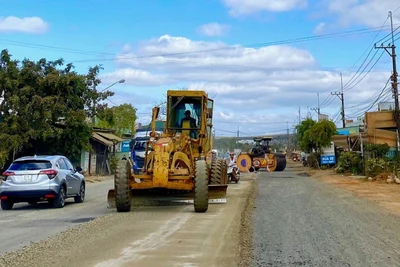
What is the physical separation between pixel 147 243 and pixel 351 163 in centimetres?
3134

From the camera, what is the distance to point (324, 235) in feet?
36.3

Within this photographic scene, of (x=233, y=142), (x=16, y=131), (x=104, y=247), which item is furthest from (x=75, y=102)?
(x=233, y=142)

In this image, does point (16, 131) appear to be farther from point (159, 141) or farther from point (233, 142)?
point (233, 142)

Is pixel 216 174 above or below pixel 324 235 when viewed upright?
above

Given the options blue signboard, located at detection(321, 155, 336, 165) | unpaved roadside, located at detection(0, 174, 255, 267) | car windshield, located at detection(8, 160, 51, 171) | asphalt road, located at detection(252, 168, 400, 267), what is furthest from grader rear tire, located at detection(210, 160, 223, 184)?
blue signboard, located at detection(321, 155, 336, 165)

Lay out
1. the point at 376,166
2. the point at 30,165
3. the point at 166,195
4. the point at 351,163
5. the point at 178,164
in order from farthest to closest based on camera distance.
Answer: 1. the point at 351,163
2. the point at 376,166
3. the point at 30,165
4. the point at 166,195
5. the point at 178,164

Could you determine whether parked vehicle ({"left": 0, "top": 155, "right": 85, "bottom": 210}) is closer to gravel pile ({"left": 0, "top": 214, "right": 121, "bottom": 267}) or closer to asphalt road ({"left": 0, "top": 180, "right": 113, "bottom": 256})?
asphalt road ({"left": 0, "top": 180, "right": 113, "bottom": 256})

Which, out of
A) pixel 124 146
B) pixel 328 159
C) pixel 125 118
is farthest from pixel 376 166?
pixel 125 118

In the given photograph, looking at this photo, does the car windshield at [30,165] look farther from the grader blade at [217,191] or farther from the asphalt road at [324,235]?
the asphalt road at [324,235]

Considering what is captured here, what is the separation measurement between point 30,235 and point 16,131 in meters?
22.5

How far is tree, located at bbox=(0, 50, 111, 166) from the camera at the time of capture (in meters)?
32.9

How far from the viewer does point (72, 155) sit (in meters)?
37.7

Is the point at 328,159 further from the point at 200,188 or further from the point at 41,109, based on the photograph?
the point at 200,188

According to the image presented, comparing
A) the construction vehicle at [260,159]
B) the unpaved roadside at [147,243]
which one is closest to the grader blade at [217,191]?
the unpaved roadside at [147,243]
